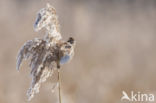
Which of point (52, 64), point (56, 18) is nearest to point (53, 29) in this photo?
point (56, 18)

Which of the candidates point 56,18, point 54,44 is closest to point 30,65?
point 54,44

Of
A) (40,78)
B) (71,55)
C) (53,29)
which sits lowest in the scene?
(40,78)

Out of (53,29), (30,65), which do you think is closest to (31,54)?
(30,65)

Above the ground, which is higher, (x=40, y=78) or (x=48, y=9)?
(x=48, y=9)

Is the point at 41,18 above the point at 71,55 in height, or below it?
above

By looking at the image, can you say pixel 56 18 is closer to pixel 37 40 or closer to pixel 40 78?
pixel 37 40

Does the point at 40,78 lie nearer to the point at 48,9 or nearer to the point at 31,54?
the point at 31,54
